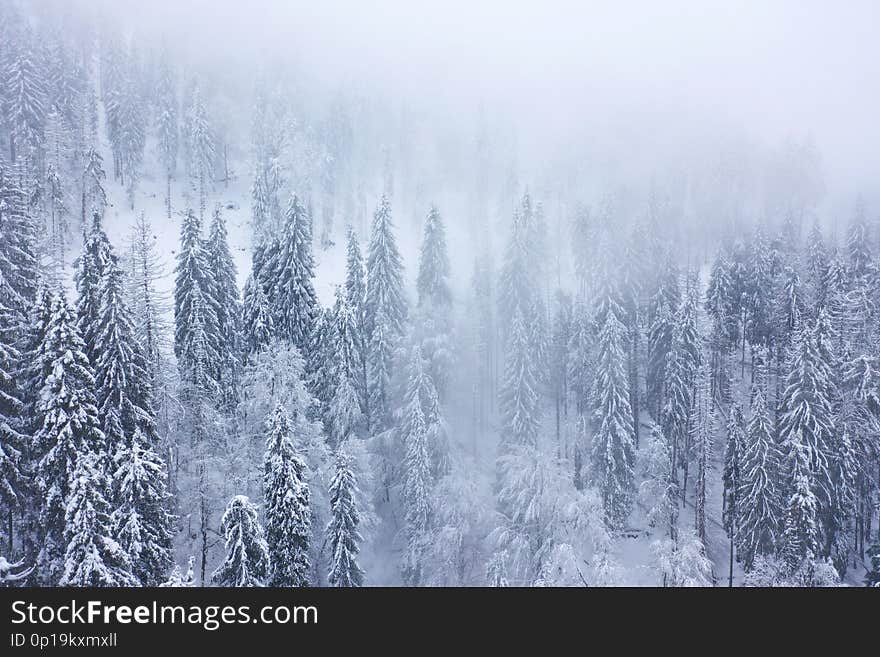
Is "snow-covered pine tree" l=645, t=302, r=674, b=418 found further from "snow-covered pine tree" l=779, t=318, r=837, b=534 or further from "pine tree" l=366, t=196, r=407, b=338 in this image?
"pine tree" l=366, t=196, r=407, b=338

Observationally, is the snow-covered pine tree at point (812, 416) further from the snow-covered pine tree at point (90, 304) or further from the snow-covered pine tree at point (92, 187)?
the snow-covered pine tree at point (92, 187)

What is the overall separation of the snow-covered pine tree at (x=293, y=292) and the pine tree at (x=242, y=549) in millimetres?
26099

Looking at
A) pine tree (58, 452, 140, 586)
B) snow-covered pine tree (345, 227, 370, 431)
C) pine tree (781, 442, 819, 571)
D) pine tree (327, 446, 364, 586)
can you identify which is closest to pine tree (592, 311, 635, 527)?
pine tree (781, 442, 819, 571)

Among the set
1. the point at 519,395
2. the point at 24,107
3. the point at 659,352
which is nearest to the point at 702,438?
the point at 659,352

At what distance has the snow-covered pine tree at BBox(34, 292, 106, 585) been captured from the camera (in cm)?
2756

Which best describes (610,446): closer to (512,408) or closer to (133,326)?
(512,408)

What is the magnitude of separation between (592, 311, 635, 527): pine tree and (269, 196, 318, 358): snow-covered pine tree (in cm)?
2744

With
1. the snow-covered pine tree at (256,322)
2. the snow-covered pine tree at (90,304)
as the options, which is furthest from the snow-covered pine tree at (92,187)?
the snow-covered pine tree at (90,304)

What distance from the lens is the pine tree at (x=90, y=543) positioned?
23406mm

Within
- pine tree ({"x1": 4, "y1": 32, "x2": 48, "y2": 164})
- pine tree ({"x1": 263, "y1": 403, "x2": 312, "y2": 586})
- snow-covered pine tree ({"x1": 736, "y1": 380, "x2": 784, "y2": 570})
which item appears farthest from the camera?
pine tree ({"x1": 4, "y1": 32, "x2": 48, "y2": 164})

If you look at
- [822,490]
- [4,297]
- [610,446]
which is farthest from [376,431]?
[822,490]

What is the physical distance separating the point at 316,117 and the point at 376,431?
296ft
